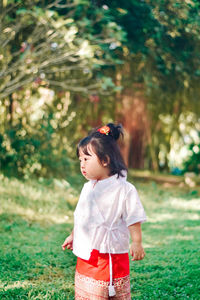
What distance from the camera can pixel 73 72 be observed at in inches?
322

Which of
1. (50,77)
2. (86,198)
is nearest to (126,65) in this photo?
(50,77)

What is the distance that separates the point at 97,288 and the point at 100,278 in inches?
2.1

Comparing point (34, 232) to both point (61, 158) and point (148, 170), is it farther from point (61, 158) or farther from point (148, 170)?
point (148, 170)

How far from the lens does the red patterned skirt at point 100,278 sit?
228cm

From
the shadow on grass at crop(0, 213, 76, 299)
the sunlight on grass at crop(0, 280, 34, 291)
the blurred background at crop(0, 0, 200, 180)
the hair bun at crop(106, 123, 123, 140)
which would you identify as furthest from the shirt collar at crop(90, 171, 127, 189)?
the blurred background at crop(0, 0, 200, 180)

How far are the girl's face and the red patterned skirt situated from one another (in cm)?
43

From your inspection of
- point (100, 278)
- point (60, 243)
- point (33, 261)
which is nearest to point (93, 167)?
point (100, 278)

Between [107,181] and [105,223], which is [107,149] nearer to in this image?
[107,181]

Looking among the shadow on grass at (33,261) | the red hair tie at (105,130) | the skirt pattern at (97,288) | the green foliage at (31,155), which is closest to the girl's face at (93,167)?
the red hair tie at (105,130)

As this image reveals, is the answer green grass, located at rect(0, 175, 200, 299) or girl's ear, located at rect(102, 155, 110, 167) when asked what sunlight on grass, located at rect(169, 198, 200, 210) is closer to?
green grass, located at rect(0, 175, 200, 299)

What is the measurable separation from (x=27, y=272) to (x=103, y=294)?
1331mm

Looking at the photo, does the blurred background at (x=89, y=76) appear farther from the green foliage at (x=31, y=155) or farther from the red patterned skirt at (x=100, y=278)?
the red patterned skirt at (x=100, y=278)

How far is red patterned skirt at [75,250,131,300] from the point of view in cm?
228

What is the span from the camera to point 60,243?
14.0ft
